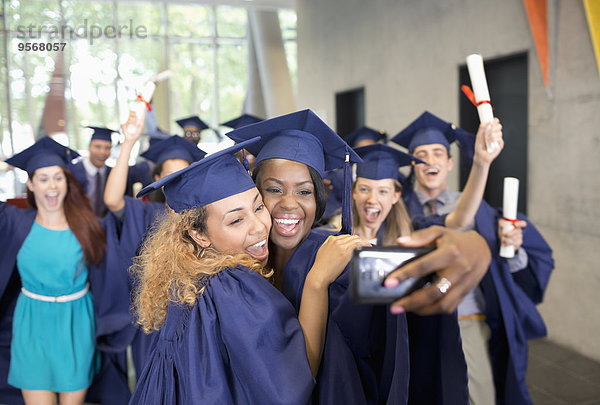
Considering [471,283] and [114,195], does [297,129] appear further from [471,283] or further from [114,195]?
[114,195]

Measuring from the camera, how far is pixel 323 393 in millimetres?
1416

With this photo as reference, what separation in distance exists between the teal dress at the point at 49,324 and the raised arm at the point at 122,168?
14.0 inches

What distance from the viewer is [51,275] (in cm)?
296

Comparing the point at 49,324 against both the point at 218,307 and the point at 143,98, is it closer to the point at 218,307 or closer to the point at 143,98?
the point at 143,98

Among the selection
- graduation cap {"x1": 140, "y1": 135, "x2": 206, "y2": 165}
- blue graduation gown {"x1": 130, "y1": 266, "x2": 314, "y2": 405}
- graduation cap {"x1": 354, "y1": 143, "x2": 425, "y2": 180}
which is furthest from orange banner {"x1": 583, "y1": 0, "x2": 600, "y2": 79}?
blue graduation gown {"x1": 130, "y1": 266, "x2": 314, "y2": 405}

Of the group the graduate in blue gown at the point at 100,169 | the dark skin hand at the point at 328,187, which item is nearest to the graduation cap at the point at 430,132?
the dark skin hand at the point at 328,187

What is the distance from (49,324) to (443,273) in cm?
277

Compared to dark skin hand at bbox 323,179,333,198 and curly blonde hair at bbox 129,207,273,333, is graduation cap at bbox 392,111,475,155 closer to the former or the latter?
dark skin hand at bbox 323,179,333,198

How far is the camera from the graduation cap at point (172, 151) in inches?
152

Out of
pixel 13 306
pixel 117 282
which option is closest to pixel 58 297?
pixel 117 282

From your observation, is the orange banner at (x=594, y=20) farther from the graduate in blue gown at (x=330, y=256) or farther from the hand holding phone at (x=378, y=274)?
the hand holding phone at (x=378, y=274)

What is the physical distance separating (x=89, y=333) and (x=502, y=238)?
2.52 m

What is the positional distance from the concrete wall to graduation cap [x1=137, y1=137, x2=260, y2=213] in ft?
11.8

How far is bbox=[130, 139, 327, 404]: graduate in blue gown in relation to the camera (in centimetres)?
130
